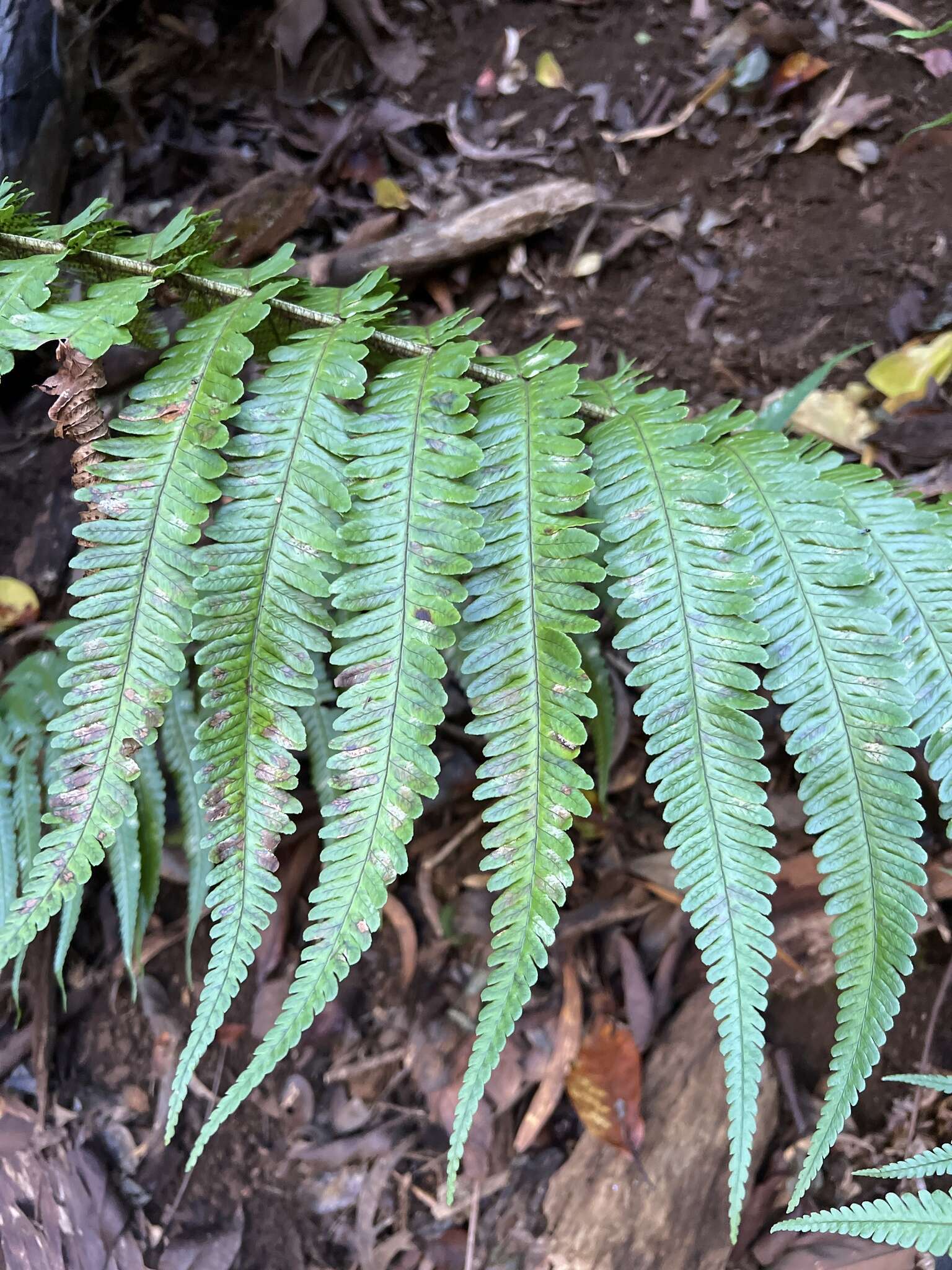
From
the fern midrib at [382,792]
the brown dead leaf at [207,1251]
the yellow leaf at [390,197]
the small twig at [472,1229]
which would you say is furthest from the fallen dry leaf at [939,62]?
the brown dead leaf at [207,1251]

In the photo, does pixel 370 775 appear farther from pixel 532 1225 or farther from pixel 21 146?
pixel 21 146

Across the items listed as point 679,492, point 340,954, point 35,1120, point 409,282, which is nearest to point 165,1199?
point 35,1120

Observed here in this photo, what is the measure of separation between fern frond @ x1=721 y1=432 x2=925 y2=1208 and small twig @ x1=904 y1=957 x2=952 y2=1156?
0.74 m

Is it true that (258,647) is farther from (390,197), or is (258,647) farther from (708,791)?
(390,197)

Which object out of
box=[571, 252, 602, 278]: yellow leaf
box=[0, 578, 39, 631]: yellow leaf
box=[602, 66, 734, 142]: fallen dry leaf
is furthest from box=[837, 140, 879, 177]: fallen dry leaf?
box=[0, 578, 39, 631]: yellow leaf

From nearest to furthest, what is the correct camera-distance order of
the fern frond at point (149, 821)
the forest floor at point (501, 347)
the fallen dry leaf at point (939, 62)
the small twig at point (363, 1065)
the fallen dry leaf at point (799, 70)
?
the fern frond at point (149, 821) < the forest floor at point (501, 347) < the small twig at point (363, 1065) < the fallen dry leaf at point (939, 62) < the fallen dry leaf at point (799, 70)

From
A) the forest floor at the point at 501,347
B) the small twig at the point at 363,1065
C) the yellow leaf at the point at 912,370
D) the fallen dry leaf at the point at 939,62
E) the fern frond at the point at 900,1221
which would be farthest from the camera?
the fallen dry leaf at the point at 939,62

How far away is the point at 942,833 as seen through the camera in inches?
79.4

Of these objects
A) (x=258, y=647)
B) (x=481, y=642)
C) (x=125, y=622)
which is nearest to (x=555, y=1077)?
(x=481, y=642)

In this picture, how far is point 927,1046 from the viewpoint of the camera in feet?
6.20

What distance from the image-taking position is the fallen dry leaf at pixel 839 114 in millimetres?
2432

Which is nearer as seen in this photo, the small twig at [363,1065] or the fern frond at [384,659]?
the fern frond at [384,659]

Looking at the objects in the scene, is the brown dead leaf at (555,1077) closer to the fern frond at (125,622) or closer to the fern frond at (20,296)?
the fern frond at (125,622)

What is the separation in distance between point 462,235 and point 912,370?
54.7 inches
